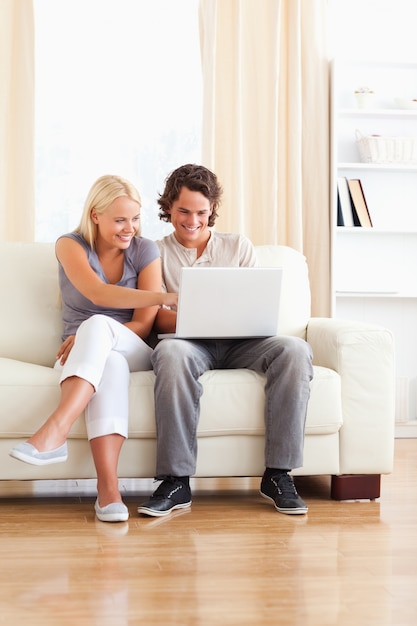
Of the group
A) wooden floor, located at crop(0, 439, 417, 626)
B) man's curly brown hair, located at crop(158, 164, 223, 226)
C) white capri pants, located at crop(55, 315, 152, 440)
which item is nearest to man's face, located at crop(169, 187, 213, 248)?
man's curly brown hair, located at crop(158, 164, 223, 226)

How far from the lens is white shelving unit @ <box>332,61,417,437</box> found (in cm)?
451

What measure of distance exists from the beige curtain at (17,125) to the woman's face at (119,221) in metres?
1.35

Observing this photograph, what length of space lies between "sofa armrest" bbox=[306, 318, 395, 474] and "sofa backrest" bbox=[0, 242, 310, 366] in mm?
472

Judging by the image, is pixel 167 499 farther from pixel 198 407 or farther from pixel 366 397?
pixel 366 397

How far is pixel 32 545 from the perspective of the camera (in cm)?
223

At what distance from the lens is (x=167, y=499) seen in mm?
2572

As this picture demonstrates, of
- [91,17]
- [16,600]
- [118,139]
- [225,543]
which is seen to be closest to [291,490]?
[225,543]

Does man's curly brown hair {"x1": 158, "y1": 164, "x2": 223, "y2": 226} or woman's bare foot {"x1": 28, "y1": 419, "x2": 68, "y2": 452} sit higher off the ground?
man's curly brown hair {"x1": 158, "y1": 164, "x2": 223, "y2": 226}

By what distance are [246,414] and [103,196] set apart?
0.83 meters

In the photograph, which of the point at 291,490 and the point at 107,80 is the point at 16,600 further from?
the point at 107,80

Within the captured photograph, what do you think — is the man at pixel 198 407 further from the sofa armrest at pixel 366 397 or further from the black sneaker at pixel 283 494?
the sofa armrest at pixel 366 397

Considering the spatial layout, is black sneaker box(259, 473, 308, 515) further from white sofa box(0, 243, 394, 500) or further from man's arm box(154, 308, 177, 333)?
man's arm box(154, 308, 177, 333)

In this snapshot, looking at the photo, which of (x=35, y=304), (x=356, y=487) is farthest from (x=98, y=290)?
(x=356, y=487)

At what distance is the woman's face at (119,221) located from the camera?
113 inches
